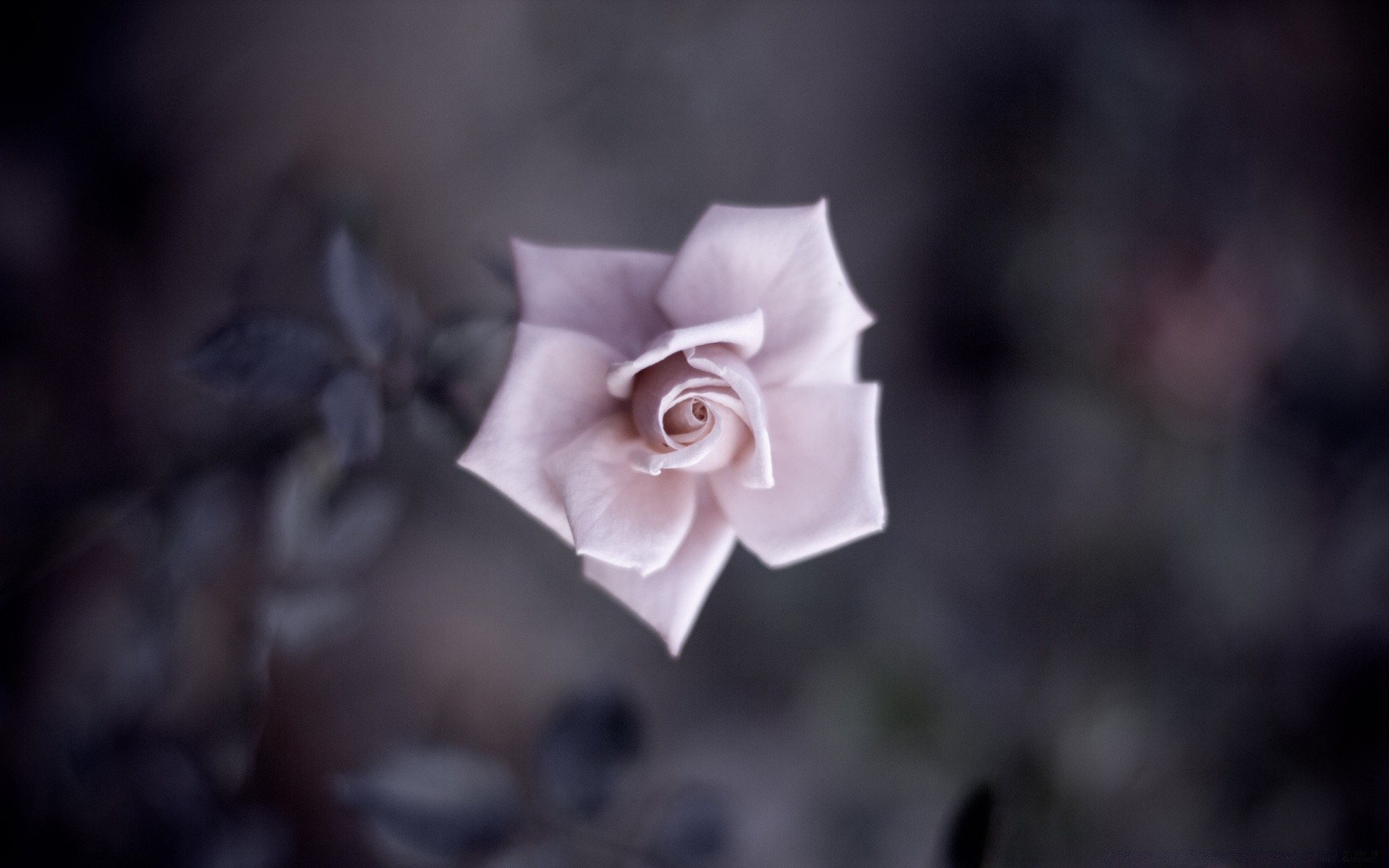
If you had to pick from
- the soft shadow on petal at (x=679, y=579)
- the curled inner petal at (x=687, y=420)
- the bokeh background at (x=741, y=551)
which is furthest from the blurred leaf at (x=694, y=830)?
the curled inner petal at (x=687, y=420)

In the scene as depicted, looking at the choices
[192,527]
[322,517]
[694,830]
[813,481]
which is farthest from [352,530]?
[813,481]

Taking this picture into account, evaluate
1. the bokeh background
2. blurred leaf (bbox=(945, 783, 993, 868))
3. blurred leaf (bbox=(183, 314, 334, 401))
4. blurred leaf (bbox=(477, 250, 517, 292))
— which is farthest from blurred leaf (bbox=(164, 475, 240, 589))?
blurred leaf (bbox=(945, 783, 993, 868))

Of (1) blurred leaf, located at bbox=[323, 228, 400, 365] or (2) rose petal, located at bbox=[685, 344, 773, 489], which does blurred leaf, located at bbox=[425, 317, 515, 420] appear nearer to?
(1) blurred leaf, located at bbox=[323, 228, 400, 365]

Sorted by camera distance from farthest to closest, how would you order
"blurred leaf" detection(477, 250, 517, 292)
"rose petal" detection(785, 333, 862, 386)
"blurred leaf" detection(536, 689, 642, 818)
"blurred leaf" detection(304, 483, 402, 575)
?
"blurred leaf" detection(304, 483, 402, 575) → "blurred leaf" detection(536, 689, 642, 818) → "blurred leaf" detection(477, 250, 517, 292) → "rose petal" detection(785, 333, 862, 386)

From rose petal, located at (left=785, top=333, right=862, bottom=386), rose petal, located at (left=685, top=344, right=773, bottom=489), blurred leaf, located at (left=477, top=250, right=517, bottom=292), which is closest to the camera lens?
rose petal, located at (left=685, top=344, right=773, bottom=489)

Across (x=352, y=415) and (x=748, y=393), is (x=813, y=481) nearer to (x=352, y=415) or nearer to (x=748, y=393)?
(x=748, y=393)

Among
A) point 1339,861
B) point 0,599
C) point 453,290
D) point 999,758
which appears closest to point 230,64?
point 453,290

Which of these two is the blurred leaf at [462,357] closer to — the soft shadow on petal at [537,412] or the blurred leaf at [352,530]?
the soft shadow on petal at [537,412]

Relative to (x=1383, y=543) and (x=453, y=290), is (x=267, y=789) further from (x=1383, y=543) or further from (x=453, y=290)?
(x=1383, y=543)
